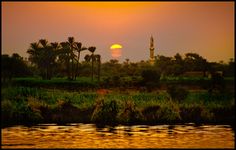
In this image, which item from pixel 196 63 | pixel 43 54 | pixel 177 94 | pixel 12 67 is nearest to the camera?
pixel 177 94

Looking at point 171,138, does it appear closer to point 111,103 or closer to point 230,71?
point 111,103

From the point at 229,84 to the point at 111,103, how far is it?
26499 mm

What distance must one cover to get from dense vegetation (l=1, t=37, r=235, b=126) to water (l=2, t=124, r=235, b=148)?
2199 mm

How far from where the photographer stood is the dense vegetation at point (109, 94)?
33938 mm

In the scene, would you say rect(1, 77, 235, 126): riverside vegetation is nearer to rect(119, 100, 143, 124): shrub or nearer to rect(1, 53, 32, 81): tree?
rect(119, 100, 143, 124): shrub

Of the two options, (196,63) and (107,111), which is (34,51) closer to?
(196,63)

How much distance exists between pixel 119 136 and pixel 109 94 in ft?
74.1

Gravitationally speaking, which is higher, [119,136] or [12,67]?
[12,67]

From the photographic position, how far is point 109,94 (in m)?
49.6

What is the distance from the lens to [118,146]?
23469 millimetres

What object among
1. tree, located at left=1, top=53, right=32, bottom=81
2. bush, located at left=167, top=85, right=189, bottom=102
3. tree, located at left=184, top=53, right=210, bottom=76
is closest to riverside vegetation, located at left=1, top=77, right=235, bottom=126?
bush, located at left=167, top=85, right=189, bottom=102

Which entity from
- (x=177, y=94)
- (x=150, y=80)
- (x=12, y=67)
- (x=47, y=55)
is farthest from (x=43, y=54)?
(x=177, y=94)

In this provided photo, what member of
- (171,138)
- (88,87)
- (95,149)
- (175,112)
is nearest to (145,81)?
(88,87)

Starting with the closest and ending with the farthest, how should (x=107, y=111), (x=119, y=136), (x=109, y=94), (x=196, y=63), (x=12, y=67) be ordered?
(x=119, y=136) → (x=107, y=111) → (x=109, y=94) → (x=12, y=67) → (x=196, y=63)
